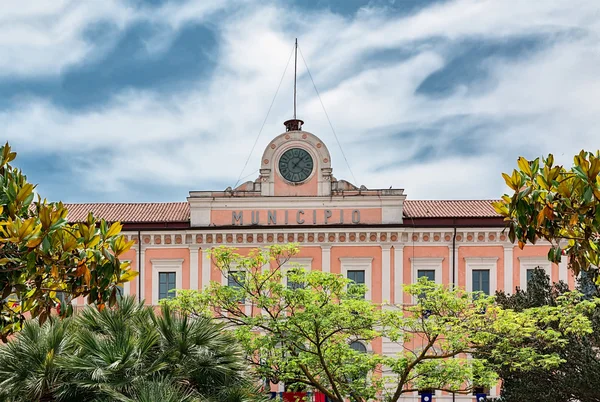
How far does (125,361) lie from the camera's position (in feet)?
42.4

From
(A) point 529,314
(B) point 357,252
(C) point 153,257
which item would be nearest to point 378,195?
(B) point 357,252

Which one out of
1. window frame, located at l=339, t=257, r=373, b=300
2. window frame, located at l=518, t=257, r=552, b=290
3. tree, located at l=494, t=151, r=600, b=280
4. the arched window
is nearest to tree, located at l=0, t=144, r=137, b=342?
tree, located at l=494, t=151, r=600, b=280

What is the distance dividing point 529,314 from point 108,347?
12.9 meters

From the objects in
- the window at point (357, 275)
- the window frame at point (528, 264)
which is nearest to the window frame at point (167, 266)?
the window at point (357, 275)

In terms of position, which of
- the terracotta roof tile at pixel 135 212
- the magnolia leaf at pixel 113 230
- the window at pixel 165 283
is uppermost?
the terracotta roof tile at pixel 135 212

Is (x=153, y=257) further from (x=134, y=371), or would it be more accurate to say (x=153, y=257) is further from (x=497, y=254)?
(x=134, y=371)

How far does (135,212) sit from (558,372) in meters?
19.5

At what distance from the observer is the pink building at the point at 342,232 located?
3359cm

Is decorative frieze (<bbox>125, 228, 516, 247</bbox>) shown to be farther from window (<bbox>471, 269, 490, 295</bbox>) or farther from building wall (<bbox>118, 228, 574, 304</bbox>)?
window (<bbox>471, 269, 490, 295</bbox>)

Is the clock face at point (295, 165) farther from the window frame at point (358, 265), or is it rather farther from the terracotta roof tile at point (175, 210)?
the terracotta roof tile at point (175, 210)

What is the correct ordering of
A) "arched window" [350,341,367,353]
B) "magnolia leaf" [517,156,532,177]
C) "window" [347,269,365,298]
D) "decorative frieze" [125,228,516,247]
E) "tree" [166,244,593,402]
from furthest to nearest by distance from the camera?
"window" [347,269,365,298] < "decorative frieze" [125,228,516,247] < "arched window" [350,341,367,353] < "tree" [166,244,593,402] < "magnolia leaf" [517,156,532,177]

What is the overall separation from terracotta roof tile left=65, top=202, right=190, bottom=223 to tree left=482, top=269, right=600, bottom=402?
15.3m

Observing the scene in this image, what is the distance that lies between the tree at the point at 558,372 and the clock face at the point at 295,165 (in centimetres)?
1126

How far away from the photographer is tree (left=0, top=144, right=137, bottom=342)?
841 centimetres
